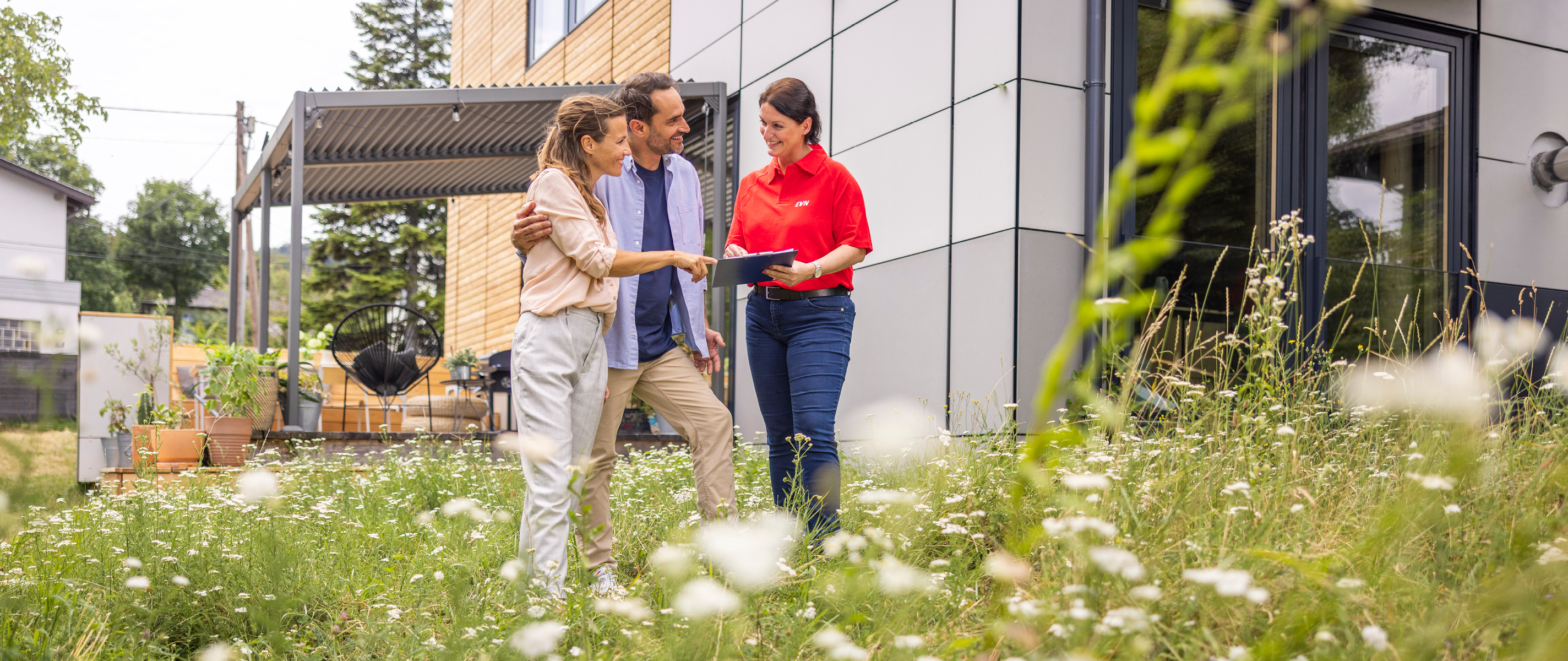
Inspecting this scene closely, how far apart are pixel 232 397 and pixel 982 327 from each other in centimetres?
484

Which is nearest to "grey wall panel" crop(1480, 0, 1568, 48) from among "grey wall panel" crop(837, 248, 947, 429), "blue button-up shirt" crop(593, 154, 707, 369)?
"grey wall panel" crop(837, 248, 947, 429)

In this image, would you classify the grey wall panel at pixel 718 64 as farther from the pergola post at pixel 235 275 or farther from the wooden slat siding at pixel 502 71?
the pergola post at pixel 235 275

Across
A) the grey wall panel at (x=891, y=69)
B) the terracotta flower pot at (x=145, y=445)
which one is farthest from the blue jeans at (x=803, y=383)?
the grey wall panel at (x=891, y=69)

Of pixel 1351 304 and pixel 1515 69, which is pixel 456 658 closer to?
pixel 1351 304

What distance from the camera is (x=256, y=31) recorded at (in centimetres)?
2841

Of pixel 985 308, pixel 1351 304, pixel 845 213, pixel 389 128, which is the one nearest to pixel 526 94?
pixel 389 128

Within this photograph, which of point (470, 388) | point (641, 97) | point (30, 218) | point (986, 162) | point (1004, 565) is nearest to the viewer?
point (1004, 565)

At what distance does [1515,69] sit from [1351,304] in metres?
1.94

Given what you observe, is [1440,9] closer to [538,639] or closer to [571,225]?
[571,225]

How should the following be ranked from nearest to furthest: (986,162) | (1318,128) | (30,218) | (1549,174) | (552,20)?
(986,162), (1318,128), (1549,174), (552,20), (30,218)

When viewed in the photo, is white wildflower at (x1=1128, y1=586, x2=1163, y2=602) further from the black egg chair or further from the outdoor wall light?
the black egg chair

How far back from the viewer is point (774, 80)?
734 centimetres

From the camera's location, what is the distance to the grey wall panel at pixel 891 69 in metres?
5.68

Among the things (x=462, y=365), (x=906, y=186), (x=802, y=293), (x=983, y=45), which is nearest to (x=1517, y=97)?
(x=983, y=45)
